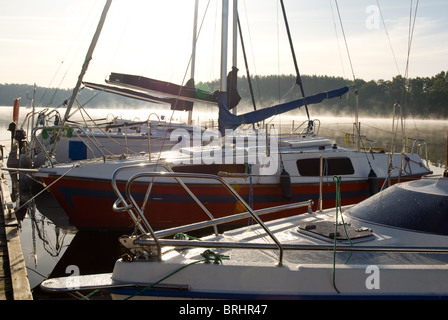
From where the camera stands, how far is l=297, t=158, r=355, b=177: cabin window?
37.7ft

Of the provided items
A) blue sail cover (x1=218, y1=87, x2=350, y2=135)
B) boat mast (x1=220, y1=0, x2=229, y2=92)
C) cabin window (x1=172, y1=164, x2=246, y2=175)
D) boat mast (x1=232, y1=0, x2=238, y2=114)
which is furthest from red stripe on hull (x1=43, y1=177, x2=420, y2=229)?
boat mast (x1=232, y1=0, x2=238, y2=114)

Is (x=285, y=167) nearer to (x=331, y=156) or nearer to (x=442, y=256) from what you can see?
(x=331, y=156)

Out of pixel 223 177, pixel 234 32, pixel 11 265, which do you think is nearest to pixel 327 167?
pixel 223 177

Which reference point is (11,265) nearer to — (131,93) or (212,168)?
(212,168)

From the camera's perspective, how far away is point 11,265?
6.67 m

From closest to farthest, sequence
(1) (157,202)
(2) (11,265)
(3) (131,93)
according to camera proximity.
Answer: (2) (11,265), (1) (157,202), (3) (131,93)

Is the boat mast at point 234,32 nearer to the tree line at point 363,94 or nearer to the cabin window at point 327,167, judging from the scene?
the tree line at point 363,94

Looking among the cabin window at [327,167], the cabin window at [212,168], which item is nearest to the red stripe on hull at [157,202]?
the cabin window at [212,168]

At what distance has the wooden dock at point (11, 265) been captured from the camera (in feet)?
19.1

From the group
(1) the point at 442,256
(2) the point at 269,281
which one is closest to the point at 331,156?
(1) the point at 442,256

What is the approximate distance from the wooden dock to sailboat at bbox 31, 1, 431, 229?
4.69 ft

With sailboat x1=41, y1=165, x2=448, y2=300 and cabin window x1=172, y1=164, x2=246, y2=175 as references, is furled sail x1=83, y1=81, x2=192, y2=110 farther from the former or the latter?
sailboat x1=41, y1=165, x2=448, y2=300

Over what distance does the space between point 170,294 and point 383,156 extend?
9789mm

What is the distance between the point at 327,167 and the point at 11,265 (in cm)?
790
